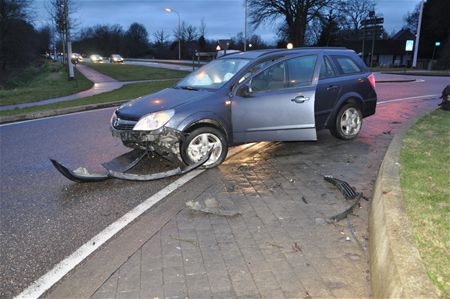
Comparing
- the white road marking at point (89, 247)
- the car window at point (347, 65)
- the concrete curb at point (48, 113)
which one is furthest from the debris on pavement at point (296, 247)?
the concrete curb at point (48, 113)

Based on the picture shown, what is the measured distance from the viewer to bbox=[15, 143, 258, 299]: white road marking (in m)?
3.31

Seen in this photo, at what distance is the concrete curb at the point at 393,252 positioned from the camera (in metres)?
2.66

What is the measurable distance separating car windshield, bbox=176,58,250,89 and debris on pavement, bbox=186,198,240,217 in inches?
89.3

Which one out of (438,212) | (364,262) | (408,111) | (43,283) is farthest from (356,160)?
(408,111)

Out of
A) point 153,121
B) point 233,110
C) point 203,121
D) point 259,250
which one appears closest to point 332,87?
point 233,110

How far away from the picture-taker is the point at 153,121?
19.6 feet

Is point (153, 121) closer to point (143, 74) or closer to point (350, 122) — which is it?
point (350, 122)

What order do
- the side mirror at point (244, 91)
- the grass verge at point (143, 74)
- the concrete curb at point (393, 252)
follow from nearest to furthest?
1. the concrete curb at point (393, 252)
2. the side mirror at point (244, 91)
3. the grass verge at point (143, 74)

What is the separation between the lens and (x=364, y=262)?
3545 mm

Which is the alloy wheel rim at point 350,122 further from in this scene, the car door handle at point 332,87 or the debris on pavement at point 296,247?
the debris on pavement at point 296,247

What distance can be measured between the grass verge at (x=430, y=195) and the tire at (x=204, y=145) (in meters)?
2.57

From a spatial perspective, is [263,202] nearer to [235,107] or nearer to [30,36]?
[235,107]

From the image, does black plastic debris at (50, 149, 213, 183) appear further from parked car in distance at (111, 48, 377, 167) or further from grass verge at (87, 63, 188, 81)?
grass verge at (87, 63, 188, 81)

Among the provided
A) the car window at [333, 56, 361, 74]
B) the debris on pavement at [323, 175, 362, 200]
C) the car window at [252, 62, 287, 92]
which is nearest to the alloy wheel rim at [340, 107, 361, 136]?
the car window at [333, 56, 361, 74]
